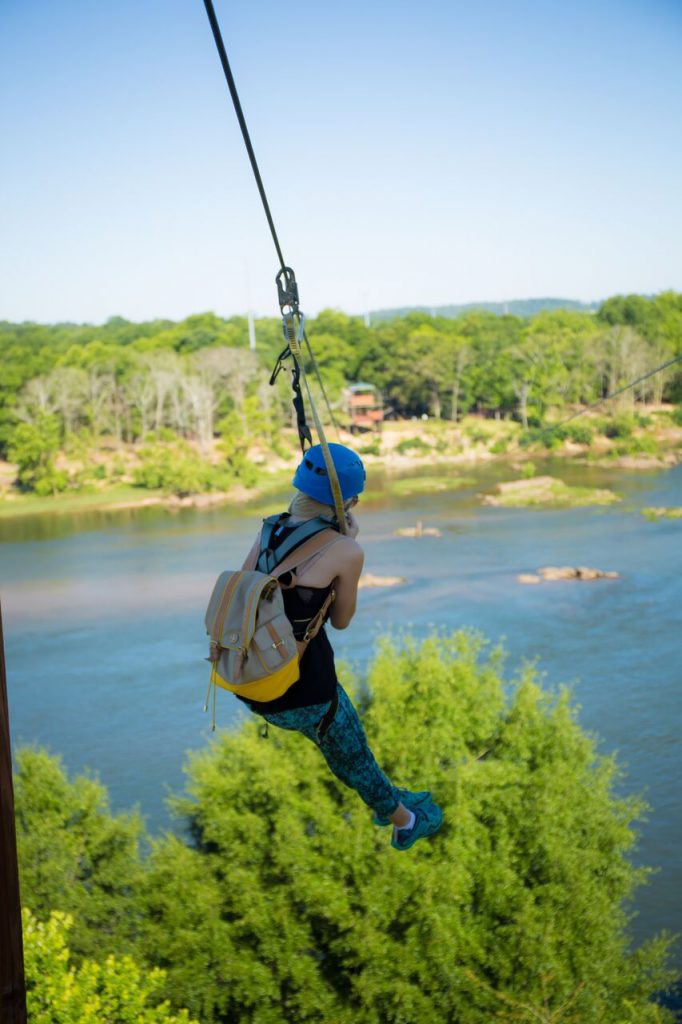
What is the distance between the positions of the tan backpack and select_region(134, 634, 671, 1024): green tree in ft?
26.0

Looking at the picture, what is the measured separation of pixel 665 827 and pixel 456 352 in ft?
98.7

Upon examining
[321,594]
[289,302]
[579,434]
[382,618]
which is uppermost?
[289,302]

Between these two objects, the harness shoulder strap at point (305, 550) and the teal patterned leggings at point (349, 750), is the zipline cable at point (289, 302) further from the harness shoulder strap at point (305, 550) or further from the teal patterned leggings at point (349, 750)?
the teal patterned leggings at point (349, 750)

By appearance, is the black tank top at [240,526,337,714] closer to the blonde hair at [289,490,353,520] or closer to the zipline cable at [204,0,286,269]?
the blonde hair at [289,490,353,520]

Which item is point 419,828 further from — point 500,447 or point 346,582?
point 500,447

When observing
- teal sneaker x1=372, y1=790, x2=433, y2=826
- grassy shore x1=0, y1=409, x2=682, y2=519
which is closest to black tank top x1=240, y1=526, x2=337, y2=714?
teal sneaker x1=372, y1=790, x2=433, y2=826

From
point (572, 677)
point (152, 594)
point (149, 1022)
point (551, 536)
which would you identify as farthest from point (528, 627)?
point (149, 1022)

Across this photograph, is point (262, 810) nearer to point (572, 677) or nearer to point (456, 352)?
point (572, 677)

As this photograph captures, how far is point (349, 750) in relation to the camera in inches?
76.6

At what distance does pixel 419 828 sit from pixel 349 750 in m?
0.28

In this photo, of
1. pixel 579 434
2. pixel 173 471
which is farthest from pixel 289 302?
pixel 579 434

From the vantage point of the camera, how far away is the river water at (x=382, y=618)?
15094mm

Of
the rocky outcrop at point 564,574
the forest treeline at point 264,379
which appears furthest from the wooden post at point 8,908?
the forest treeline at point 264,379

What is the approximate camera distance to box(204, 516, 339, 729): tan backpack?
65.4 inches
